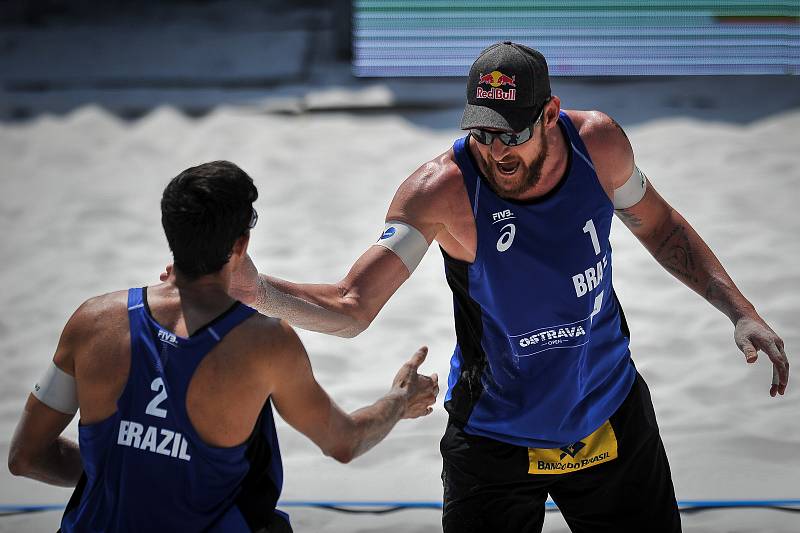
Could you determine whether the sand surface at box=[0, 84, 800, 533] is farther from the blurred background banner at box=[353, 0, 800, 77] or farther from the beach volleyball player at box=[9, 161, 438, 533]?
the beach volleyball player at box=[9, 161, 438, 533]

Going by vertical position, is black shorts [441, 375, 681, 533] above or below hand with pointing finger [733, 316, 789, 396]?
below

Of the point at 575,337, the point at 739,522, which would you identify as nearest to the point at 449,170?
the point at 575,337

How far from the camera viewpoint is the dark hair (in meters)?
1.94

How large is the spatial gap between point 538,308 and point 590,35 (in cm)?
557

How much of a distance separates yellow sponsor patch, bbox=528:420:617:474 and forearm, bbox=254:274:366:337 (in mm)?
550

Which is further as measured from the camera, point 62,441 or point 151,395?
point 62,441

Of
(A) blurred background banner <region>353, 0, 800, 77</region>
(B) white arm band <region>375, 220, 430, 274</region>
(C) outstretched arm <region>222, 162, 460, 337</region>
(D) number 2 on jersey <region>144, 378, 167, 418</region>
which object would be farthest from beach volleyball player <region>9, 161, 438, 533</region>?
(A) blurred background banner <region>353, 0, 800, 77</region>

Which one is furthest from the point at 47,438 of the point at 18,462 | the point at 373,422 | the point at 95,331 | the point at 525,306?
the point at 525,306

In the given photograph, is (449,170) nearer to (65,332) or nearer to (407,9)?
(65,332)

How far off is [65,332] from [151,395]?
0.75 ft

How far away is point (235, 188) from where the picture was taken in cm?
198

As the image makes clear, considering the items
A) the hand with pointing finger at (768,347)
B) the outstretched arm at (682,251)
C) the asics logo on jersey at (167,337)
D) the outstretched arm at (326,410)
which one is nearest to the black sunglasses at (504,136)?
the outstretched arm at (682,251)

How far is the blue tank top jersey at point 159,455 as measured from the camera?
6.37ft

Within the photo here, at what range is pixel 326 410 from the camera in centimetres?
211
